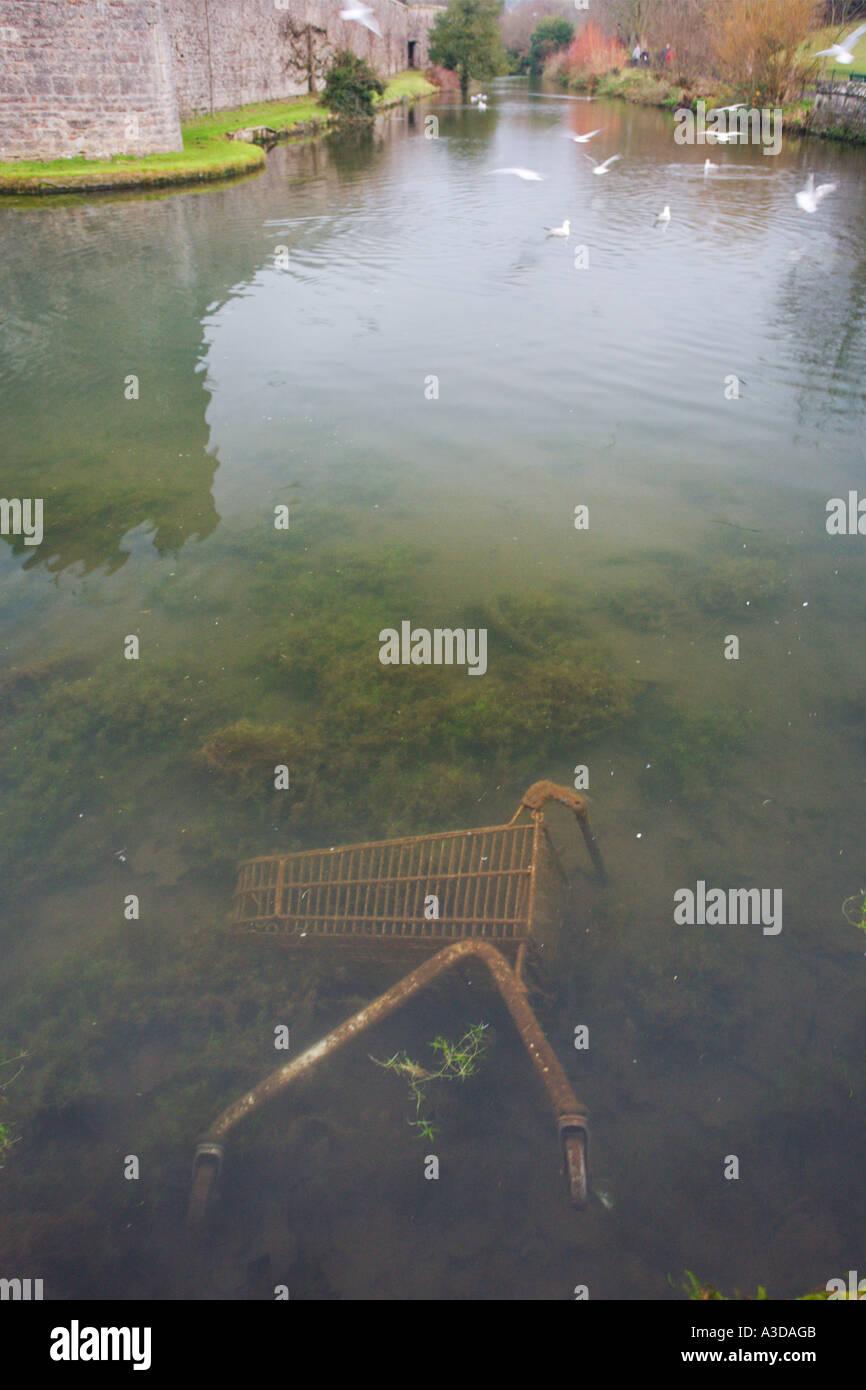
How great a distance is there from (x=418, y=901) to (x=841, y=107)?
35869 mm

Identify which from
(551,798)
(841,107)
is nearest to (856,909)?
(551,798)

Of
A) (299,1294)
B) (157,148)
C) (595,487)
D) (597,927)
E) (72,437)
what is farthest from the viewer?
(157,148)

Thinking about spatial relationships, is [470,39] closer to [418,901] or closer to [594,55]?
[594,55]

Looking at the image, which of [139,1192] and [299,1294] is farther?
[139,1192]

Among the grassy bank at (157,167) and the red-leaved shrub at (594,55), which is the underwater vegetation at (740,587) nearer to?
the grassy bank at (157,167)

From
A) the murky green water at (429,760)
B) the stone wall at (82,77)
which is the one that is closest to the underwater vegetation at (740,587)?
the murky green water at (429,760)

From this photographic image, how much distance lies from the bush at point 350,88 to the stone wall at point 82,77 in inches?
646

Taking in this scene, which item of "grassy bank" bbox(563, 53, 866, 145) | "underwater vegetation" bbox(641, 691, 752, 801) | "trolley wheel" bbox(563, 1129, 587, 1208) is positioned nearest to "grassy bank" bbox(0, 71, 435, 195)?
"grassy bank" bbox(563, 53, 866, 145)

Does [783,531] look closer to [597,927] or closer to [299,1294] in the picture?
[597,927]

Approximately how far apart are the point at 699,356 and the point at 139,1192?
36.9 ft

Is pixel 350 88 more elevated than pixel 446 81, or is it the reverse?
pixel 446 81

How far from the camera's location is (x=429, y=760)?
5020mm

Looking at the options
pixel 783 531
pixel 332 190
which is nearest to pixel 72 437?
pixel 783 531
